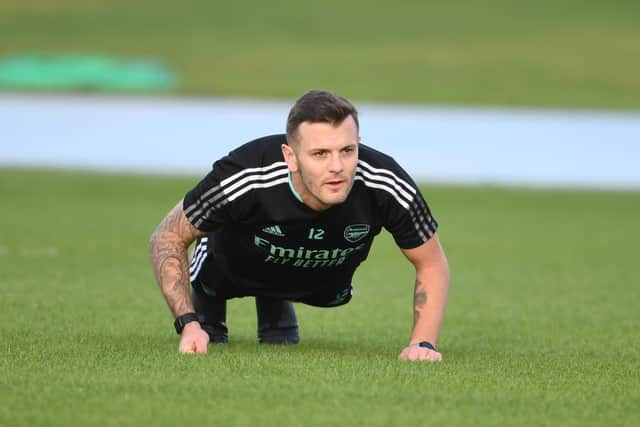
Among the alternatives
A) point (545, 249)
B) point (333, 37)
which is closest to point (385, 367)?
point (545, 249)

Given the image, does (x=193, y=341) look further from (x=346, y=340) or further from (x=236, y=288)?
(x=346, y=340)

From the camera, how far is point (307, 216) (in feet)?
19.2

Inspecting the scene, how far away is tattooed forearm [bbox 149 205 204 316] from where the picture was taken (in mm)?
6160

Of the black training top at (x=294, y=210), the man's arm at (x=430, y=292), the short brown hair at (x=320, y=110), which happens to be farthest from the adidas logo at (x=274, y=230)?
the man's arm at (x=430, y=292)

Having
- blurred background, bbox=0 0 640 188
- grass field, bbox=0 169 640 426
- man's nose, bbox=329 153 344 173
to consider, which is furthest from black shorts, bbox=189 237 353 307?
blurred background, bbox=0 0 640 188

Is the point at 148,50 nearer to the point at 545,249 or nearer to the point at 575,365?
the point at 545,249

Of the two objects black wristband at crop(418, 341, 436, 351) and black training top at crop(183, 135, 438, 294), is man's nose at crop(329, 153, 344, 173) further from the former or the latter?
black wristband at crop(418, 341, 436, 351)

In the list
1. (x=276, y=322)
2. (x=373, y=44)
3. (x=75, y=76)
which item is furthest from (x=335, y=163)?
(x=373, y=44)

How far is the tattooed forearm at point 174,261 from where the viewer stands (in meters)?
6.16

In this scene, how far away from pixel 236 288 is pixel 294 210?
0.96 metres

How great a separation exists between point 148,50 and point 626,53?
47.5 feet

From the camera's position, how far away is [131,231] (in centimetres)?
1291

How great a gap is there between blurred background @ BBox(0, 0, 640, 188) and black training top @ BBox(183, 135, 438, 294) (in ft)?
42.1

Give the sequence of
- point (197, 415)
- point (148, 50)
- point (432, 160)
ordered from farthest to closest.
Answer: point (148, 50), point (432, 160), point (197, 415)
